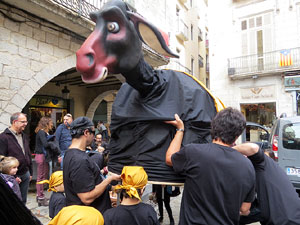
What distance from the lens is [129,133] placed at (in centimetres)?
196

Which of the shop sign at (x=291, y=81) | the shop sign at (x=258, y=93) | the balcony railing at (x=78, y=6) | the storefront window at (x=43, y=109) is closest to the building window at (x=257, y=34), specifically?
the shop sign at (x=291, y=81)

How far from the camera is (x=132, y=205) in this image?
191 cm

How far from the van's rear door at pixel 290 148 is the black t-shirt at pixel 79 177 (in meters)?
4.41

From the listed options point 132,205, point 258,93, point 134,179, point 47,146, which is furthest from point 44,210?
point 258,93

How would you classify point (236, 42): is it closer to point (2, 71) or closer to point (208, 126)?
point (2, 71)

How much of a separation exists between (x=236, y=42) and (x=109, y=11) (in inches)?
554

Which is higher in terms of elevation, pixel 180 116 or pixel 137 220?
pixel 180 116

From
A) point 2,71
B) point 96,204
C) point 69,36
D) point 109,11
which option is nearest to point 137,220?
point 96,204

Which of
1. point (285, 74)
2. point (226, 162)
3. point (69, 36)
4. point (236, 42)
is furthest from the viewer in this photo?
point (236, 42)

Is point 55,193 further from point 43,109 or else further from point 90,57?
point 43,109

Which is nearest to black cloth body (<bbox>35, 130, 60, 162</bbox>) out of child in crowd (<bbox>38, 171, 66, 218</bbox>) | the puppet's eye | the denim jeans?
the denim jeans

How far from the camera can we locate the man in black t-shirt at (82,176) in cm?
191

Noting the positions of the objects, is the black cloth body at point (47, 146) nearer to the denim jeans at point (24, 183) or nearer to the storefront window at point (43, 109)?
the denim jeans at point (24, 183)

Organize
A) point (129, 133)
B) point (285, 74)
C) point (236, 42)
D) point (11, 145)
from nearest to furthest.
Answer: point (129, 133) → point (11, 145) → point (285, 74) → point (236, 42)
